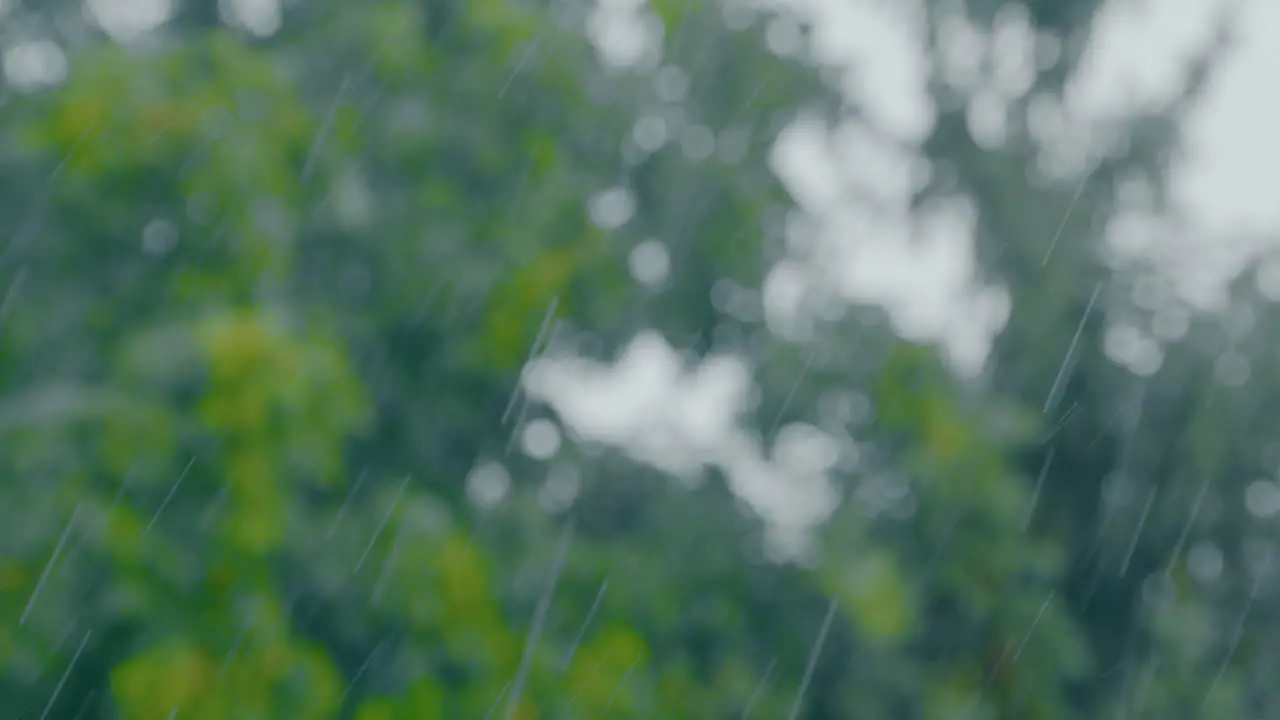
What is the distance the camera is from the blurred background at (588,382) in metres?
5.34

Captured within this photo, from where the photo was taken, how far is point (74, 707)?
5.72 m

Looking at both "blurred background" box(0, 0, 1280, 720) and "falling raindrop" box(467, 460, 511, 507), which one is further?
"falling raindrop" box(467, 460, 511, 507)

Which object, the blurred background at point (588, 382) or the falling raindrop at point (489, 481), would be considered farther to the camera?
the falling raindrop at point (489, 481)

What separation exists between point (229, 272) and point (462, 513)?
1404mm

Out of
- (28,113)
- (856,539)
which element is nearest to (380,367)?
(28,113)

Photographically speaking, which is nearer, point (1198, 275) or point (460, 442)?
point (460, 442)

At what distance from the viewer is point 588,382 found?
24.2ft

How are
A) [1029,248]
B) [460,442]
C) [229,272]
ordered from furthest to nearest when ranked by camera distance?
[1029,248], [460,442], [229,272]

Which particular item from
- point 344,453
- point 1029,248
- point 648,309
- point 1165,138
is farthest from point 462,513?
point 1165,138

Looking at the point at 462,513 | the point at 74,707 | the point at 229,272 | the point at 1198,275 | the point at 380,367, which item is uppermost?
the point at 1198,275

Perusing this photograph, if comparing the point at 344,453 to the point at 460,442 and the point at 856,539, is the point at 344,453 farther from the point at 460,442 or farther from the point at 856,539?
the point at 856,539

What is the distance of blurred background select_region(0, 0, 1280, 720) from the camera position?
534 centimetres

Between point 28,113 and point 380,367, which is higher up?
point 28,113

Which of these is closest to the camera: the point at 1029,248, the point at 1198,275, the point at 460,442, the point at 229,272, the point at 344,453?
the point at 229,272
